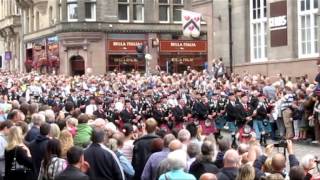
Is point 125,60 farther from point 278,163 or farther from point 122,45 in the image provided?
point 278,163

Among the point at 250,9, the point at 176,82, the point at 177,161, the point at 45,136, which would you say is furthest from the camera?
the point at 250,9

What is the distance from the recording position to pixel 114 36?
54750 millimetres

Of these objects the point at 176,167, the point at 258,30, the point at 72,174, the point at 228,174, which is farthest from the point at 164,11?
the point at 72,174

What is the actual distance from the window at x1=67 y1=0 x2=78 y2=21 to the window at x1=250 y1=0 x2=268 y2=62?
2276cm

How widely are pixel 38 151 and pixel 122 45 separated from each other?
143 ft

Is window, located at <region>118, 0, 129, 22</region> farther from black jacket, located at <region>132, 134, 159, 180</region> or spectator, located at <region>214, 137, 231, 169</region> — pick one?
spectator, located at <region>214, 137, 231, 169</region>

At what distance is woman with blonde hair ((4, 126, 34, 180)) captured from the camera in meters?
11.3

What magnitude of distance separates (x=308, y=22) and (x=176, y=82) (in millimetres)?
6239

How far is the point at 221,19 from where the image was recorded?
120 feet

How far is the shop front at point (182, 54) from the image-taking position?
2207 inches

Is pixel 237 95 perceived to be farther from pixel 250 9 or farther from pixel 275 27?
pixel 250 9

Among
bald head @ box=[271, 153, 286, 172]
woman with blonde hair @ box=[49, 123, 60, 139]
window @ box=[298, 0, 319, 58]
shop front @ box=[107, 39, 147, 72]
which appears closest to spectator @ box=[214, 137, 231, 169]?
bald head @ box=[271, 153, 286, 172]

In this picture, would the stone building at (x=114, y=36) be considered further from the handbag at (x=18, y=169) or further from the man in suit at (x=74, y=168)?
the man in suit at (x=74, y=168)

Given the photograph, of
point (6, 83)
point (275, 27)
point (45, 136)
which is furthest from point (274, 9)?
point (45, 136)
